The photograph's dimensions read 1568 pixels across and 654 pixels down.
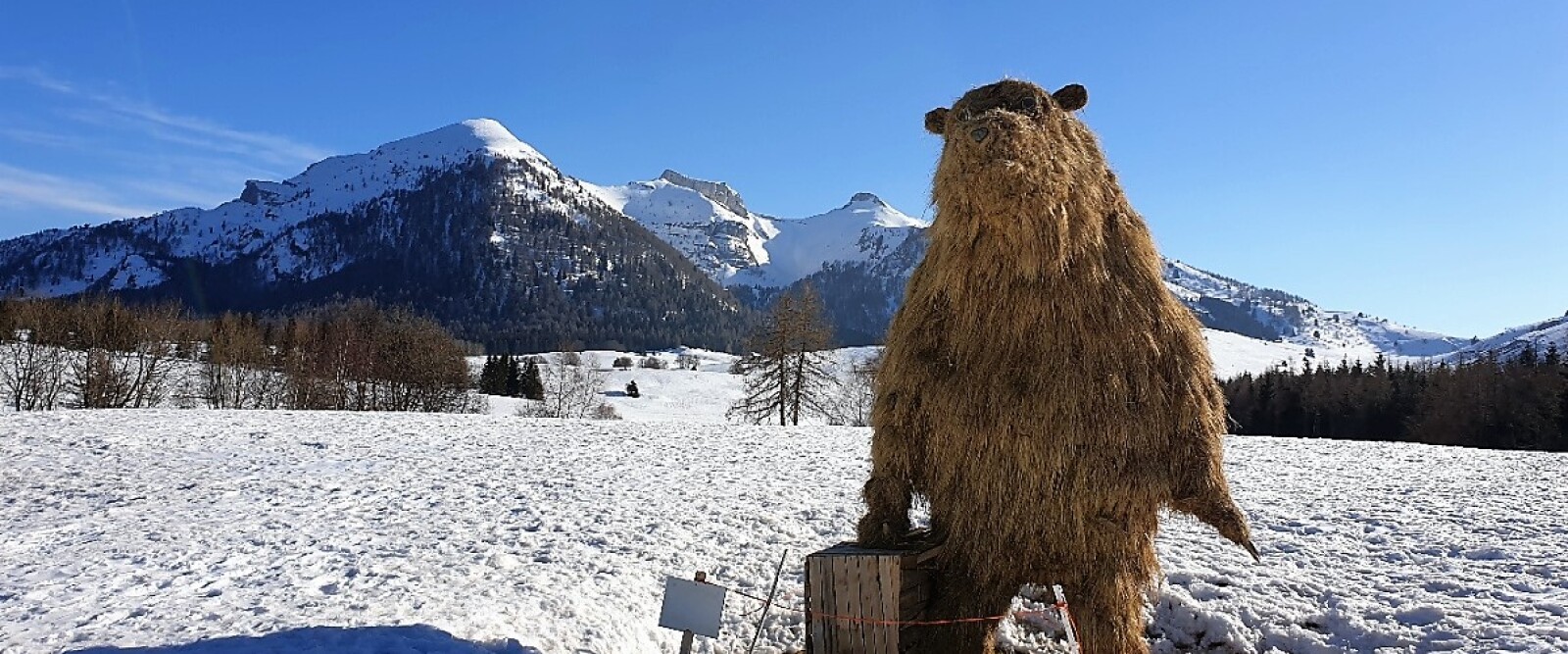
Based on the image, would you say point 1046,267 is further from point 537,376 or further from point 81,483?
point 537,376

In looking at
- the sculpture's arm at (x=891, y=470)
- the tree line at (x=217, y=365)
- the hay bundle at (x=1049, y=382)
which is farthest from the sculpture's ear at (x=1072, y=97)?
the tree line at (x=217, y=365)

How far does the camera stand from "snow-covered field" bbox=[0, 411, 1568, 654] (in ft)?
19.5

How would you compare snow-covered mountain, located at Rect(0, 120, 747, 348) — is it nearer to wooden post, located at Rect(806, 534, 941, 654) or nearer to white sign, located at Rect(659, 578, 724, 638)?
white sign, located at Rect(659, 578, 724, 638)

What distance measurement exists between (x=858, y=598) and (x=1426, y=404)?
184ft

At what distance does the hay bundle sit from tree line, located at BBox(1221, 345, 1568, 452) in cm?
2889

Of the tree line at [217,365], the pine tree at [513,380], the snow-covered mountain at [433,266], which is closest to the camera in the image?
the tree line at [217,365]

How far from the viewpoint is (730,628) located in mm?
6762

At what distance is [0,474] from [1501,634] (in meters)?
17.8

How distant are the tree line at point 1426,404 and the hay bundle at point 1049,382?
94.8 ft

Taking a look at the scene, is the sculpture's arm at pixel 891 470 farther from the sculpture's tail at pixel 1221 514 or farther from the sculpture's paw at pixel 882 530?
the sculpture's tail at pixel 1221 514

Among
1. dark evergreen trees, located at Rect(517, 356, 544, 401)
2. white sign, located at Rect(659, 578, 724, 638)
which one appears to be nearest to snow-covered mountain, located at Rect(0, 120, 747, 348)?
dark evergreen trees, located at Rect(517, 356, 544, 401)

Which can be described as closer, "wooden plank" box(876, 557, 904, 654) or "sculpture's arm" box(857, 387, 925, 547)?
"wooden plank" box(876, 557, 904, 654)

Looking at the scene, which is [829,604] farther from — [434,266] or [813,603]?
[434,266]

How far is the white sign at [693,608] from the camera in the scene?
446cm
